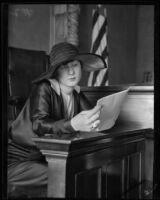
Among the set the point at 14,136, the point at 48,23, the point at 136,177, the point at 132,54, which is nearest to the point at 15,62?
the point at 48,23

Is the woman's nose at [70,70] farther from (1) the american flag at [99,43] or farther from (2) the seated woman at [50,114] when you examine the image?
(1) the american flag at [99,43]

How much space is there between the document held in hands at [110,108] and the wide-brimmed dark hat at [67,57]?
219 millimetres

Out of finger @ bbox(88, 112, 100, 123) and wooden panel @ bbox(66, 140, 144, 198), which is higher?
finger @ bbox(88, 112, 100, 123)

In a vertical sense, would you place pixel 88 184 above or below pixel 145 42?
below

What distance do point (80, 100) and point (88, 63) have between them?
253 millimetres

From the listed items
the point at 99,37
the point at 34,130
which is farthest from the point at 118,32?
the point at 34,130

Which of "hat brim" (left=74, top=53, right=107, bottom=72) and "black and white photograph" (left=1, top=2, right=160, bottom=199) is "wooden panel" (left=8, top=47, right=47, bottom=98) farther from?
"hat brim" (left=74, top=53, right=107, bottom=72)

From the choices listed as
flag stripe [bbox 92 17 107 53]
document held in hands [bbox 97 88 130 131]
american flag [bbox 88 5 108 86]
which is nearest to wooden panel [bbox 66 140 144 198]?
document held in hands [bbox 97 88 130 131]

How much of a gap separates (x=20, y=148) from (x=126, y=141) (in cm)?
73

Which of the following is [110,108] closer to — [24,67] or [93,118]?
[93,118]

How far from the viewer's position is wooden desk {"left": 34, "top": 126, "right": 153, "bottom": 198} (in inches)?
73.0

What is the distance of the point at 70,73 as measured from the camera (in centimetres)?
204

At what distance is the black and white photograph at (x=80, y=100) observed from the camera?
1.94 metres

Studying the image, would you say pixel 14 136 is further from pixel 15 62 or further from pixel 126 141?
pixel 126 141
